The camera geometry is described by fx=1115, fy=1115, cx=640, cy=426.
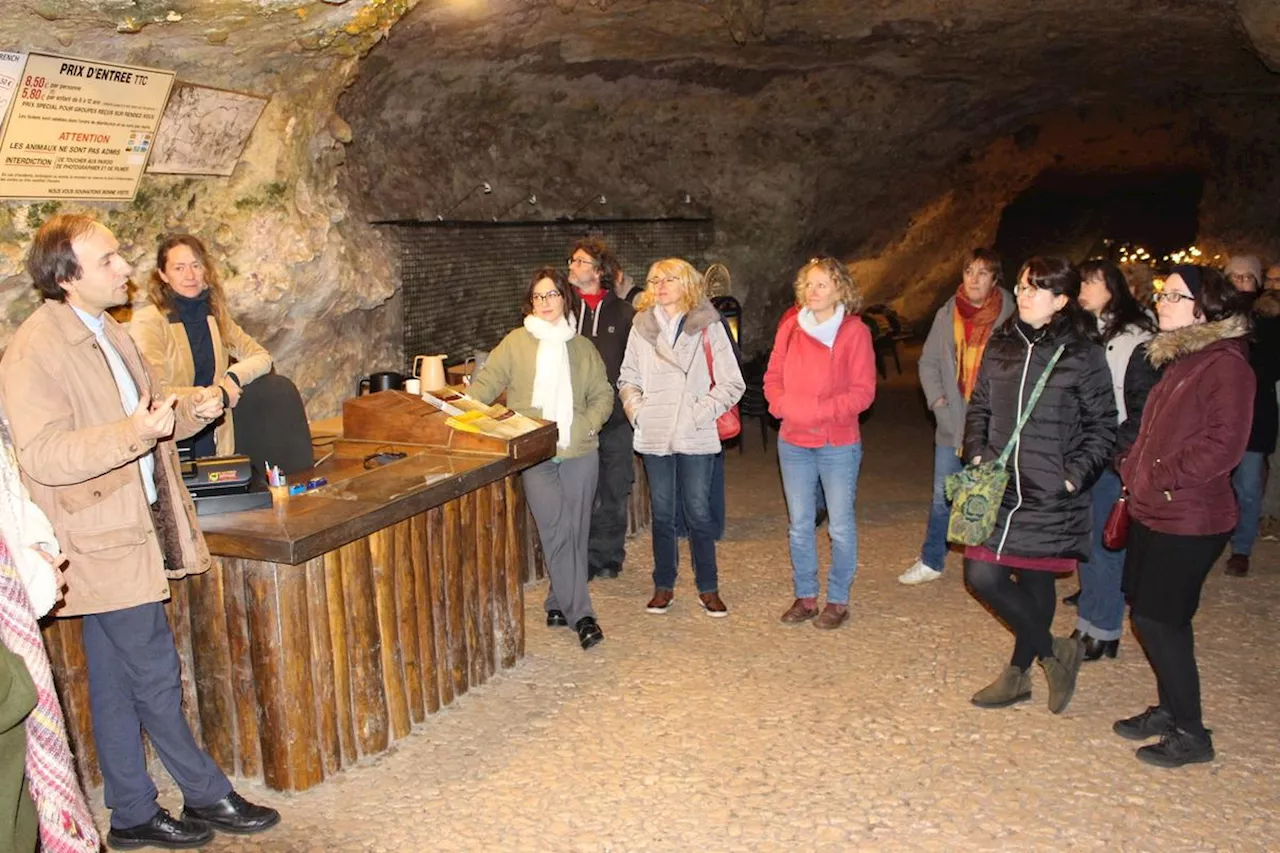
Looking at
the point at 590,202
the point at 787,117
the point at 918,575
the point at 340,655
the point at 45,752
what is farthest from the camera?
the point at 787,117

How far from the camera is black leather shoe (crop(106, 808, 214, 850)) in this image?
3.51 meters

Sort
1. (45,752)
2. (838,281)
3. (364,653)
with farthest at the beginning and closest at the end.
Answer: (838,281), (364,653), (45,752)

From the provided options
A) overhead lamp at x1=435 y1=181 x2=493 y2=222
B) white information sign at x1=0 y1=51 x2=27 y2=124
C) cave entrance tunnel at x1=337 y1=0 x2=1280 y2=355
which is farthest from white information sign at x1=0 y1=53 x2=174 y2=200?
overhead lamp at x1=435 y1=181 x2=493 y2=222

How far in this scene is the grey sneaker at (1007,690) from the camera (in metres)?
4.53

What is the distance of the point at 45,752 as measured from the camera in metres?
2.64

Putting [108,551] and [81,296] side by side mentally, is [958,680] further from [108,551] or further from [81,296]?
[81,296]

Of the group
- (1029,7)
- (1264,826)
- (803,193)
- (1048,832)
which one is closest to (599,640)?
(1048,832)

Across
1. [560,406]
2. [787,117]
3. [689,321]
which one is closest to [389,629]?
[560,406]

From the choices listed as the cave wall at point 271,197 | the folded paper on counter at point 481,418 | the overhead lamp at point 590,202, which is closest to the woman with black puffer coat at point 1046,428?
the folded paper on counter at point 481,418

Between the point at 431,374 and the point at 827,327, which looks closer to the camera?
the point at 827,327

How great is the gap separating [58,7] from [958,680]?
4.49 metres

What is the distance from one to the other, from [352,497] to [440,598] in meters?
0.64

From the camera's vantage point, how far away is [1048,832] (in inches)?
142

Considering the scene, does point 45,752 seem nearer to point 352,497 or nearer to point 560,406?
point 352,497
